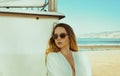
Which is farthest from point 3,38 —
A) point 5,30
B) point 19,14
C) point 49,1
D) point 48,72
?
point 49,1

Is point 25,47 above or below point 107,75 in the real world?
above

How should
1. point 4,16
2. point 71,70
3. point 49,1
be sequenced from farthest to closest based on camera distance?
point 49,1 < point 4,16 < point 71,70

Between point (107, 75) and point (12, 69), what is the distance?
3.76 metres

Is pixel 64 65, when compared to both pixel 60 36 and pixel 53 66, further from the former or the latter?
pixel 60 36

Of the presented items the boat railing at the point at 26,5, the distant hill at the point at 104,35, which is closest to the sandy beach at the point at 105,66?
the boat railing at the point at 26,5

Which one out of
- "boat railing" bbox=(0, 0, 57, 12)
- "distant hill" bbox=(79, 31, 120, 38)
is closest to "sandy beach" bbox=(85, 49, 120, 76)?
"boat railing" bbox=(0, 0, 57, 12)

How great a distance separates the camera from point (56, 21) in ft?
4.96

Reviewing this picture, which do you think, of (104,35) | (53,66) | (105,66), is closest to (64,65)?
(53,66)

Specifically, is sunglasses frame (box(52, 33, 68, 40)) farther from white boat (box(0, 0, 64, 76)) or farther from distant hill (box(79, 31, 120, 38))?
distant hill (box(79, 31, 120, 38))

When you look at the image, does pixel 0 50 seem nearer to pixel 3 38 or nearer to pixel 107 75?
pixel 3 38

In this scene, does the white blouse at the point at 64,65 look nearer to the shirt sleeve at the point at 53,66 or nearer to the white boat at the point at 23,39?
the shirt sleeve at the point at 53,66

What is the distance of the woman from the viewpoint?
1314 millimetres

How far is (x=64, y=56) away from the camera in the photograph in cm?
137

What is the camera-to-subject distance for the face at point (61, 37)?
55.0 inches
